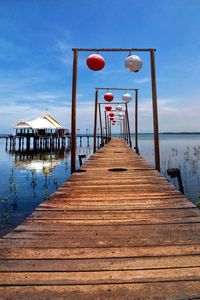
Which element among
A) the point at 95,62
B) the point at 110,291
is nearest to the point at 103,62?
the point at 95,62

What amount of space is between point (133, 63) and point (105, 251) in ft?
A: 20.9

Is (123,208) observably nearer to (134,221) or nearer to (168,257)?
(134,221)

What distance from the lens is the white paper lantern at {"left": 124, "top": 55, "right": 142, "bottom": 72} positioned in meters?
7.36

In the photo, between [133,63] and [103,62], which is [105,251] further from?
[103,62]

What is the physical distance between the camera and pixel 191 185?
42.1 ft

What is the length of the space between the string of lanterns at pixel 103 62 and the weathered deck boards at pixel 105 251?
4.89 meters

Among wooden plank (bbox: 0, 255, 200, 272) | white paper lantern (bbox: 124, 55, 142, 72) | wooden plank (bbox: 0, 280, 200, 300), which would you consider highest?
white paper lantern (bbox: 124, 55, 142, 72)

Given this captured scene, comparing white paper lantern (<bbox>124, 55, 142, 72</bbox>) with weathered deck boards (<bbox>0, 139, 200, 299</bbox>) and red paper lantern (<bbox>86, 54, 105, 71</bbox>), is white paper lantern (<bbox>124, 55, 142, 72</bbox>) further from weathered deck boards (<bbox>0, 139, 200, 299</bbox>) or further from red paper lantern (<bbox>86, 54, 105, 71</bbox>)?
weathered deck boards (<bbox>0, 139, 200, 299</bbox>)

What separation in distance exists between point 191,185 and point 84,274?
39.7 ft

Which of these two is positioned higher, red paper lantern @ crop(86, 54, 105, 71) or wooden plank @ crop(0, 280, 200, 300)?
red paper lantern @ crop(86, 54, 105, 71)

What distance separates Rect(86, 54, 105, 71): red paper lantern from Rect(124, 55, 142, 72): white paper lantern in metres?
0.77

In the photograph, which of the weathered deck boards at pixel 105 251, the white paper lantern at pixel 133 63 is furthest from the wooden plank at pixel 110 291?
the white paper lantern at pixel 133 63

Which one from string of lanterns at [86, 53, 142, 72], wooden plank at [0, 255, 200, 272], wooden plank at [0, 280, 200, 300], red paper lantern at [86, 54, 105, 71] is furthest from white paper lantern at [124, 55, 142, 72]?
wooden plank at [0, 280, 200, 300]

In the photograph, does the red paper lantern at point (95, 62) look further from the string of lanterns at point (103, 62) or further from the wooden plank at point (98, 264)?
the wooden plank at point (98, 264)
